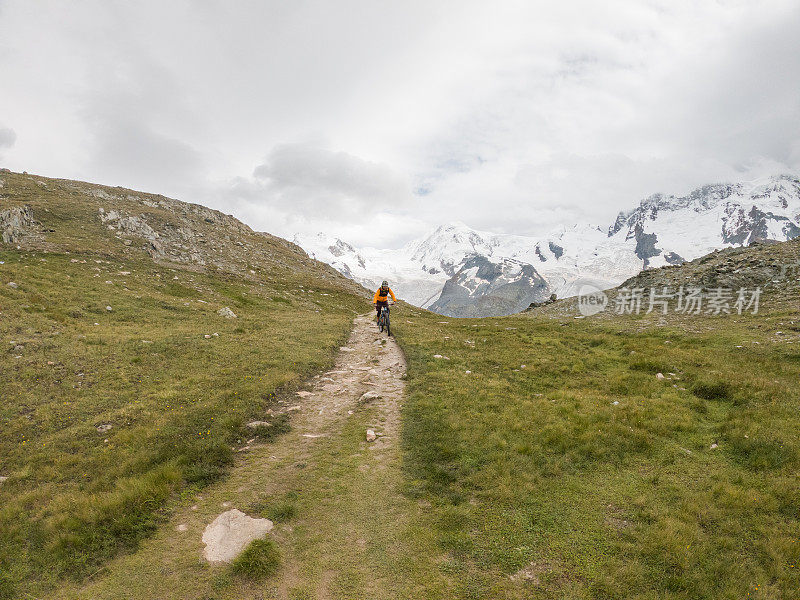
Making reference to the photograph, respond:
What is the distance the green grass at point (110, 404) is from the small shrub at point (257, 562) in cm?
272

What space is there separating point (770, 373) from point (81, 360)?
33619 mm

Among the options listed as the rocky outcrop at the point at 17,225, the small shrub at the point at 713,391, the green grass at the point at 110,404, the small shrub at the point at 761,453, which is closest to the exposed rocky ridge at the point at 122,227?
the rocky outcrop at the point at 17,225

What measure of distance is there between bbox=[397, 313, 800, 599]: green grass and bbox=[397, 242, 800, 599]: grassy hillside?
38 mm

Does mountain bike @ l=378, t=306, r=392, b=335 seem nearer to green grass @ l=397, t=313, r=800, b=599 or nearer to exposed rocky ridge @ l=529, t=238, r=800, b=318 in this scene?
green grass @ l=397, t=313, r=800, b=599

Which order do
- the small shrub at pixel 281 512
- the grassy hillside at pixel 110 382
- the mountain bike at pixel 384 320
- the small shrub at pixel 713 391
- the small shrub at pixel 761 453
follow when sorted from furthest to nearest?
the mountain bike at pixel 384 320
the small shrub at pixel 713 391
the small shrub at pixel 761 453
the small shrub at pixel 281 512
the grassy hillside at pixel 110 382

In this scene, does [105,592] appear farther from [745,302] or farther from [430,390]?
[745,302]

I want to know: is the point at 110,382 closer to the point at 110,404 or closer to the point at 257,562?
the point at 110,404

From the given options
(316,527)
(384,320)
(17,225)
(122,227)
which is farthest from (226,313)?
(122,227)

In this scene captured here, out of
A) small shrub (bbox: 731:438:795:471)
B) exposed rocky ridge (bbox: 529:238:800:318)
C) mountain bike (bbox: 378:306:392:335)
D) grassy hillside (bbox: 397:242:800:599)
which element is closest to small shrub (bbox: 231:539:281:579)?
grassy hillside (bbox: 397:242:800:599)

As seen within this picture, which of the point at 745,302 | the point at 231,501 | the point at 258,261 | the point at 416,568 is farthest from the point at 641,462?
the point at 258,261

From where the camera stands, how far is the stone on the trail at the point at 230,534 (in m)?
7.80

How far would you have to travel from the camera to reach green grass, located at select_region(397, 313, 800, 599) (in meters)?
7.33

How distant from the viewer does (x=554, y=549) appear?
799 cm

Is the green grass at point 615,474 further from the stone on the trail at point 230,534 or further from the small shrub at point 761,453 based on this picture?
the stone on the trail at point 230,534
